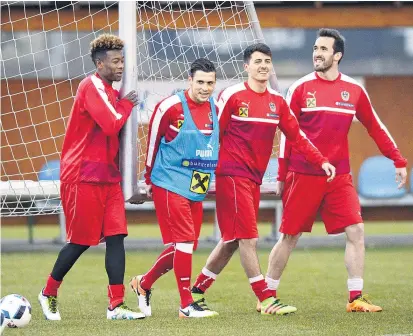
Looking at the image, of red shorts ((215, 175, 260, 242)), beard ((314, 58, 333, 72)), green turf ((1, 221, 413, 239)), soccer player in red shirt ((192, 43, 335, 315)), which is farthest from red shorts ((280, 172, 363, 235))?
green turf ((1, 221, 413, 239))

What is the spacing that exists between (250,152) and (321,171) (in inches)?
23.3

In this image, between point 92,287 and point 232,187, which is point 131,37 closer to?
point 232,187

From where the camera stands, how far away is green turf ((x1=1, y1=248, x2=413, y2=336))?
6.59 metres

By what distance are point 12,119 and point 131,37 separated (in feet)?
24.8

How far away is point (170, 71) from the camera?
8547mm

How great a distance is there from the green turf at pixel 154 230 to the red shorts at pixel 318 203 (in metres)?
8.18

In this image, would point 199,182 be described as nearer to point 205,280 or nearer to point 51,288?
point 205,280

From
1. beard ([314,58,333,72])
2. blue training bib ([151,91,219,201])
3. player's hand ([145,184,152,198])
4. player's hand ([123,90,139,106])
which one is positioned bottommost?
player's hand ([145,184,152,198])

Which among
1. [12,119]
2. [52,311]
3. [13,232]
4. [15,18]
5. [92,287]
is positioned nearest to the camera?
[52,311]

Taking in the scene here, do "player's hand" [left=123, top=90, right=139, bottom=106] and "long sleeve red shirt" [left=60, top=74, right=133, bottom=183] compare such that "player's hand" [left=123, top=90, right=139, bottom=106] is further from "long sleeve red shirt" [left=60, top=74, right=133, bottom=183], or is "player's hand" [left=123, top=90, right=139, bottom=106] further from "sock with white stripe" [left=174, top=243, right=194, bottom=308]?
"sock with white stripe" [left=174, top=243, right=194, bottom=308]

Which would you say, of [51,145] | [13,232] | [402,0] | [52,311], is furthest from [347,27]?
[52,311]

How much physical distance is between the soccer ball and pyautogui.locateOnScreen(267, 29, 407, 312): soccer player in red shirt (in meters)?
1.99

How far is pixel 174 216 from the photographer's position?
23.4 ft

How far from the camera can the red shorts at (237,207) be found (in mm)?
7379
